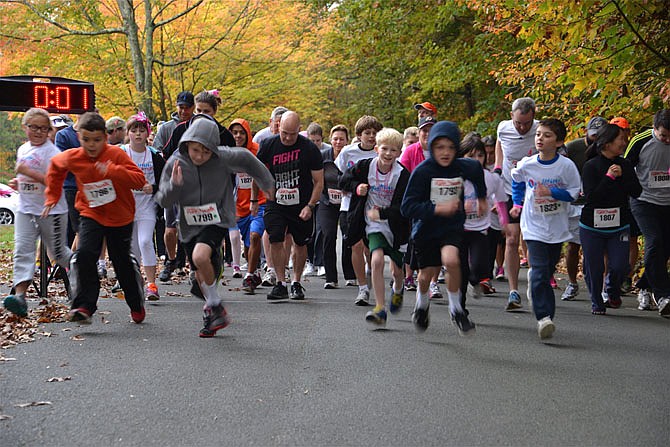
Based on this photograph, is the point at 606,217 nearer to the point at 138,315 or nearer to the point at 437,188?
the point at 437,188

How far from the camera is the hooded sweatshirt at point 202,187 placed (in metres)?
8.12

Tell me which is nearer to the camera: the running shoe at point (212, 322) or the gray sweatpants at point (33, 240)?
the running shoe at point (212, 322)

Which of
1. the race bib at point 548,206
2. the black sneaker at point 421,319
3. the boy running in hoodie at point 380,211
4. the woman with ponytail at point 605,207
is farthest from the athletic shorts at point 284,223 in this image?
the race bib at point 548,206

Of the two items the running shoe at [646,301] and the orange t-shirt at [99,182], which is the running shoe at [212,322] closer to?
the orange t-shirt at [99,182]

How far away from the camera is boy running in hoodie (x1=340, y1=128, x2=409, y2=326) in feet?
28.7

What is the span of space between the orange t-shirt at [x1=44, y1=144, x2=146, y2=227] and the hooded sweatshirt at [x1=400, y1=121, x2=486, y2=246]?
95.1 inches

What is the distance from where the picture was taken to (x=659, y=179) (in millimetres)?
9797

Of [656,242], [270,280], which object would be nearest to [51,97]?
[270,280]

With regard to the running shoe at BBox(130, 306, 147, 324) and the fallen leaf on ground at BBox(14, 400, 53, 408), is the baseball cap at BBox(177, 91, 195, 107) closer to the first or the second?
the running shoe at BBox(130, 306, 147, 324)

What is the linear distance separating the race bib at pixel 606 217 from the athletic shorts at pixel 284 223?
10.1 ft

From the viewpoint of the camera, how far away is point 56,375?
6.47 m

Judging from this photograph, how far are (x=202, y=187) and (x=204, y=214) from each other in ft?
0.77

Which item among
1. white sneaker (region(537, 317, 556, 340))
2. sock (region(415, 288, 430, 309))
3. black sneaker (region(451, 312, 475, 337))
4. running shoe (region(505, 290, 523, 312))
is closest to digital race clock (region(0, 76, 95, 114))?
sock (region(415, 288, 430, 309))

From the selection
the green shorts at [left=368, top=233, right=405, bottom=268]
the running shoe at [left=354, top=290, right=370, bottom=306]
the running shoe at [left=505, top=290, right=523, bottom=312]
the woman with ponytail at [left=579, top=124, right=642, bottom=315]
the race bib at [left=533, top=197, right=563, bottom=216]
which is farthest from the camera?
the running shoe at [left=354, top=290, right=370, bottom=306]
